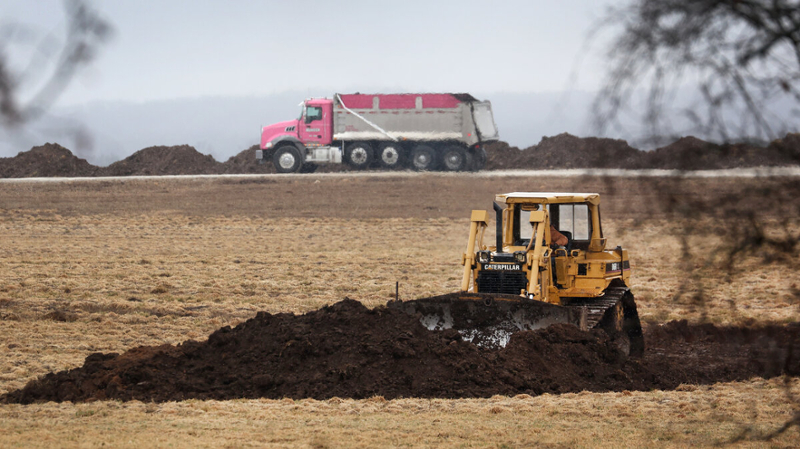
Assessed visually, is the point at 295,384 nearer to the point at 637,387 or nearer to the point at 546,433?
the point at 546,433

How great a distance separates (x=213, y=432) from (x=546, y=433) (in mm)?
3101

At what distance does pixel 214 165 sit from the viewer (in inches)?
1672

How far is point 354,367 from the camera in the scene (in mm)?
9633

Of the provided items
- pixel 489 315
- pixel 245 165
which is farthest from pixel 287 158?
pixel 489 315

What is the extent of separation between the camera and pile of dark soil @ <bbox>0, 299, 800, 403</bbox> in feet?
30.8

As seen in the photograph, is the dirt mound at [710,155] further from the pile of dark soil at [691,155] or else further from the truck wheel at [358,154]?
the truck wheel at [358,154]

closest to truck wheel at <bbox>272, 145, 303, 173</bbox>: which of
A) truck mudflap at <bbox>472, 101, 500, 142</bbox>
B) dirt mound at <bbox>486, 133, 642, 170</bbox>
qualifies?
truck mudflap at <bbox>472, 101, 500, 142</bbox>

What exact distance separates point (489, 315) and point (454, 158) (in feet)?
88.2

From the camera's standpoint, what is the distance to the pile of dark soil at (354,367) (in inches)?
369

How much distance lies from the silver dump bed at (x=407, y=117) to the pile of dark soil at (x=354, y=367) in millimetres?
25851

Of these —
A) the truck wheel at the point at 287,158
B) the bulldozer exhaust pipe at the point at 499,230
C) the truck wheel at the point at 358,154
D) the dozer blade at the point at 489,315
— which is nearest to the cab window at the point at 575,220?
the bulldozer exhaust pipe at the point at 499,230

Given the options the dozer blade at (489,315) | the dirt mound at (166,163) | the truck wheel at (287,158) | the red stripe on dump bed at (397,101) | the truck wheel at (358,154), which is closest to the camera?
the dozer blade at (489,315)

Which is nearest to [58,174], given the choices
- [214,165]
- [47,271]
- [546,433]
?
[214,165]

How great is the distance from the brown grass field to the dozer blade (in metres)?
1.35
